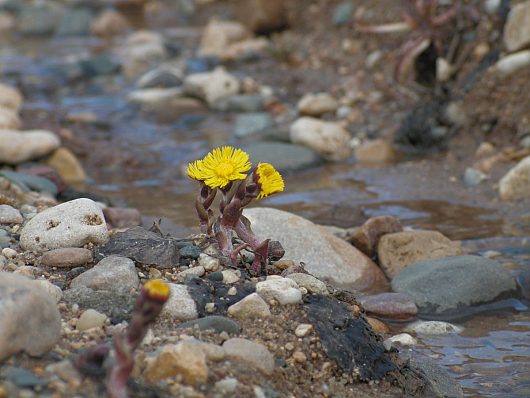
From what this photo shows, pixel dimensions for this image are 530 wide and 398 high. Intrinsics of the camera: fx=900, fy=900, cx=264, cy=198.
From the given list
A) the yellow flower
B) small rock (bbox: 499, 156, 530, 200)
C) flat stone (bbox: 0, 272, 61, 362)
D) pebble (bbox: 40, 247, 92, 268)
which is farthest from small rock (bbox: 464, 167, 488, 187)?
flat stone (bbox: 0, 272, 61, 362)

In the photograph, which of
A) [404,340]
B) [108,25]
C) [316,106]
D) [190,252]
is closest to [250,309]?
[190,252]

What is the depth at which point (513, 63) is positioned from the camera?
8.04 metres

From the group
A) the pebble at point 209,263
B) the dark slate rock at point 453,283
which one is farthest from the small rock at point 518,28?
the pebble at point 209,263

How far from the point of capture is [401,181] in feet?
24.9

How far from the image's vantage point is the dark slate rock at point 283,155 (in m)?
7.94

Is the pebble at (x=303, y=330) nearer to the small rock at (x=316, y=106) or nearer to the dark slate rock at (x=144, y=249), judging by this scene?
the dark slate rock at (x=144, y=249)

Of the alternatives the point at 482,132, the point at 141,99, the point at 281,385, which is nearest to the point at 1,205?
the point at 281,385

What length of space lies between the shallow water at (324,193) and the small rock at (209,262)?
129 cm

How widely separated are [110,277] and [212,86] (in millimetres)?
6617

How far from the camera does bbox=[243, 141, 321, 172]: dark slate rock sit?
7.94 meters

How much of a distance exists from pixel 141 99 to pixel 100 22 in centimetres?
528

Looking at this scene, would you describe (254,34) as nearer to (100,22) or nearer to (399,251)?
(100,22)

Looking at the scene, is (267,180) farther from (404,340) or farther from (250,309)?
(404,340)

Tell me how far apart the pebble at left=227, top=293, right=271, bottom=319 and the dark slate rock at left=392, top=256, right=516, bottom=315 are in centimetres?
186
